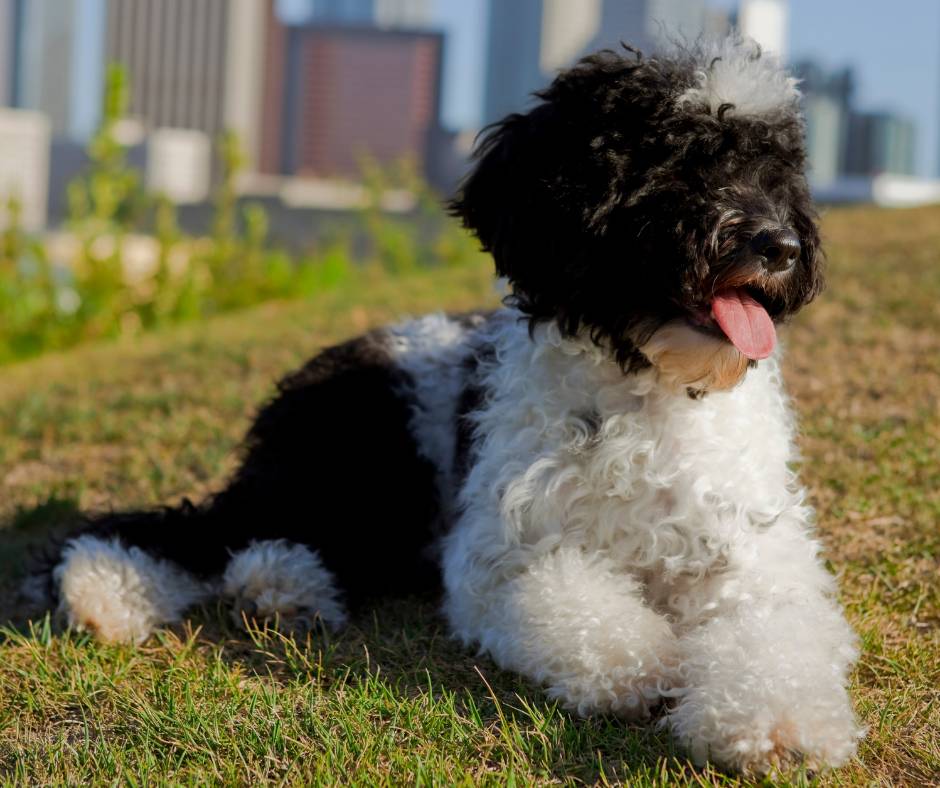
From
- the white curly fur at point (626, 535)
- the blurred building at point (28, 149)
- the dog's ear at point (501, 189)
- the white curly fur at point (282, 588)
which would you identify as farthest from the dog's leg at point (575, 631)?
the blurred building at point (28, 149)

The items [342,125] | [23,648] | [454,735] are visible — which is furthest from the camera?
[342,125]

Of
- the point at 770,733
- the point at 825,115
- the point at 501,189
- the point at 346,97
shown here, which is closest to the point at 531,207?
the point at 501,189

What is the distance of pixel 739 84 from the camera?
308 centimetres

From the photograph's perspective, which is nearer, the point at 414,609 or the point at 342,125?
the point at 414,609

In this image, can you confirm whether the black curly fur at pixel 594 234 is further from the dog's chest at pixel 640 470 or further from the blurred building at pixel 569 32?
the blurred building at pixel 569 32

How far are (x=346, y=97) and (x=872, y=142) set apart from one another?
79405mm

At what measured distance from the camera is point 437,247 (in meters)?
14.3

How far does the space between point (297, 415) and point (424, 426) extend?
474 mm

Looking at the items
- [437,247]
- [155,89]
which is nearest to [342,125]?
[155,89]

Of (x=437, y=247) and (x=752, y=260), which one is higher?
(x=752, y=260)

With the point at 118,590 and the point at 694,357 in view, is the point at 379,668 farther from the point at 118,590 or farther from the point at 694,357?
the point at 694,357

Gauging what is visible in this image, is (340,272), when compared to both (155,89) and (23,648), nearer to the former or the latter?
(23,648)

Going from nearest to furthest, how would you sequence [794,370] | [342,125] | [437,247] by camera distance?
[794,370]
[437,247]
[342,125]

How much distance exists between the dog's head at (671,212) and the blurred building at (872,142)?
5454 cm
